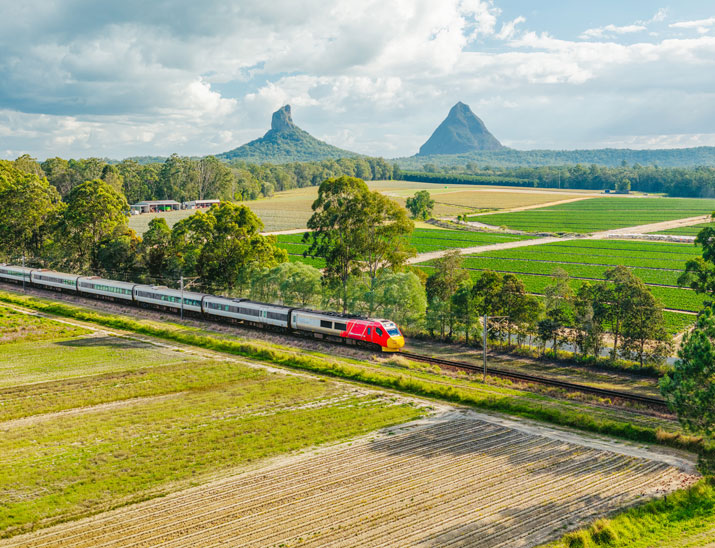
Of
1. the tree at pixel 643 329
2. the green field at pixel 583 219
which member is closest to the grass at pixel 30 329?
the tree at pixel 643 329

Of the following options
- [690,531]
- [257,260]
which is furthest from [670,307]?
[690,531]

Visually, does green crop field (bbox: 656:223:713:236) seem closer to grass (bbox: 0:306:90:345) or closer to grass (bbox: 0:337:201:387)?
grass (bbox: 0:337:201:387)

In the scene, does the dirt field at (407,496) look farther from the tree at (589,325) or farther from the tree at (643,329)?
the tree at (589,325)

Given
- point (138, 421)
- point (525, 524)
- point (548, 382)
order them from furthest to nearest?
1. point (548, 382)
2. point (138, 421)
3. point (525, 524)

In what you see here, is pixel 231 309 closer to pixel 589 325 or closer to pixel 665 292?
pixel 589 325

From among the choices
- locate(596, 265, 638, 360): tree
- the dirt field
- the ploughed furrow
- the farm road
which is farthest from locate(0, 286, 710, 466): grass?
the farm road

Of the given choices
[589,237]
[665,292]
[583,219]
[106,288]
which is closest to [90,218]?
[106,288]
